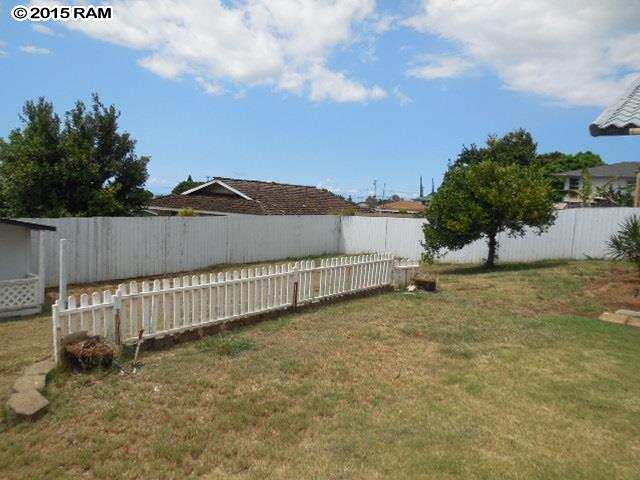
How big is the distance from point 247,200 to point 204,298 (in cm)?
1696

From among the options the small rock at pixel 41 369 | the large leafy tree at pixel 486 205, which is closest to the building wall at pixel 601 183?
the large leafy tree at pixel 486 205

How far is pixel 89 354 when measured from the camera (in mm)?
5043

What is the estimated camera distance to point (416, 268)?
11.2 meters

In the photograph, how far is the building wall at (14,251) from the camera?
9.98m

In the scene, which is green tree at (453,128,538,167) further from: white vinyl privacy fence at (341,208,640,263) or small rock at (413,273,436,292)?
small rock at (413,273,436,292)

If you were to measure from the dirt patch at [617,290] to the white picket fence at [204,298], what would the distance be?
458cm

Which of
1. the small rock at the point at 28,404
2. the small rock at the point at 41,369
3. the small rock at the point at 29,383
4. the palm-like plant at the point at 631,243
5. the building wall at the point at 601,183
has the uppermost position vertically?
the building wall at the point at 601,183

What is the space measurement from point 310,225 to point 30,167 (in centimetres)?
1075

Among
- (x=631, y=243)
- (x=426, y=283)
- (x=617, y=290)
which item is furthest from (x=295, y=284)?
(x=631, y=243)

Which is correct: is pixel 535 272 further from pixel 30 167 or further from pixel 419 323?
pixel 30 167

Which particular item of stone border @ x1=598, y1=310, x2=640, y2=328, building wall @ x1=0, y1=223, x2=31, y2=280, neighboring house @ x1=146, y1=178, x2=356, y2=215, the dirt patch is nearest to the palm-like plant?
the dirt patch

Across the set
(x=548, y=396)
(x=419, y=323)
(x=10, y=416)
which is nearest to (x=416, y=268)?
(x=419, y=323)

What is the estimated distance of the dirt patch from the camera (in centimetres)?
926

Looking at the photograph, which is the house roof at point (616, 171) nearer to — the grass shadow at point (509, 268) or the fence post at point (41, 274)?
the grass shadow at point (509, 268)
